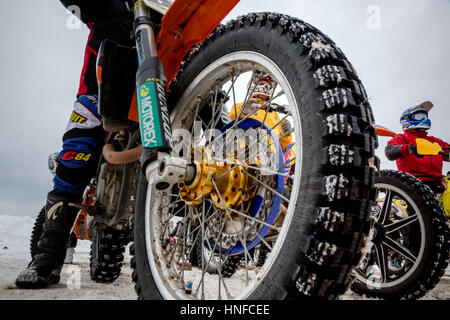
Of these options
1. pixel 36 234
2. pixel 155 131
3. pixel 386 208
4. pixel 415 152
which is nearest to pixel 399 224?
pixel 386 208

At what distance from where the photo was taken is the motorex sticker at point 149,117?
94cm

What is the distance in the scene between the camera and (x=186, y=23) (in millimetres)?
1188

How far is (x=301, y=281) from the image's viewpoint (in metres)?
0.59

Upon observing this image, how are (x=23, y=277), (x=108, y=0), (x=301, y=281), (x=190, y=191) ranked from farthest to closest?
(x=108, y=0) < (x=23, y=277) < (x=190, y=191) < (x=301, y=281)

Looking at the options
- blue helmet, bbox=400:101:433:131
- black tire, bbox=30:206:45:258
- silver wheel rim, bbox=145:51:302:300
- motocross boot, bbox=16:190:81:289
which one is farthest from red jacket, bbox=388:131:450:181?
black tire, bbox=30:206:45:258

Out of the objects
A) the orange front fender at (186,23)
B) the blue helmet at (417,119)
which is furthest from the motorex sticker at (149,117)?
the blue helmet at (417,119)

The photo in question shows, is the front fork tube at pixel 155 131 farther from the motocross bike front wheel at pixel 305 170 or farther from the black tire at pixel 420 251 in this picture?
the black tire at pixel 420 251

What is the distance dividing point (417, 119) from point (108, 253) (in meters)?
3.87

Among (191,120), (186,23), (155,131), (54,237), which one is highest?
(186,23)

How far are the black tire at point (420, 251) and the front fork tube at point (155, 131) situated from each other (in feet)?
5.10

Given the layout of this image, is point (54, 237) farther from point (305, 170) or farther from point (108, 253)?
point (305, 170)
